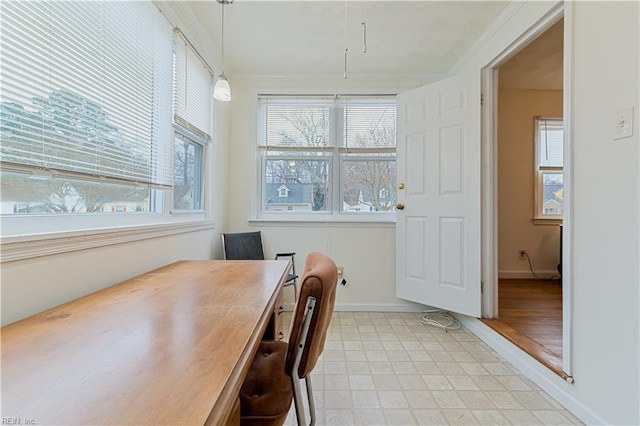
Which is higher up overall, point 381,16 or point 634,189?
point 381,16

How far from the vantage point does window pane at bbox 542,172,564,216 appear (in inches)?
148

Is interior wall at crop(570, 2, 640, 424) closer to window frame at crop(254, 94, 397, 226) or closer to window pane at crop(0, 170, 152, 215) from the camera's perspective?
window frame at crop(254, 94, 397, 226)

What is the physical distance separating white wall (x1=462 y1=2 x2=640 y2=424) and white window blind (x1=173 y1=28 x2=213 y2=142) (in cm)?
226

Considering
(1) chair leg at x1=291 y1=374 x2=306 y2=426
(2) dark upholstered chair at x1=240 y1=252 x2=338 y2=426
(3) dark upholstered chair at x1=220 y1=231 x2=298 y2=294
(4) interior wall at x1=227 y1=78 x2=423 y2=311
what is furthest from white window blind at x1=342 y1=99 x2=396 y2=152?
(1) chair leg at x1=291 y1=374 x2=306 y2=426

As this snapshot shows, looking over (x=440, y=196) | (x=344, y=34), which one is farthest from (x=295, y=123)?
(x=440, y=196)

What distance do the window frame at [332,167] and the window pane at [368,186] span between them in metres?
0.04

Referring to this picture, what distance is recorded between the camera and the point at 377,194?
3.04 metres

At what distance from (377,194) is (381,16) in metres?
1.55

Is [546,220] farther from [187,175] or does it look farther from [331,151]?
[187,175]

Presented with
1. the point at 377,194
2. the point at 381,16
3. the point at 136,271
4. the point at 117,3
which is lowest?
the point at 136,271

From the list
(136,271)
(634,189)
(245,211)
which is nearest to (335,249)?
(245,211)

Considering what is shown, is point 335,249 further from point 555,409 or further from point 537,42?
point 537,42

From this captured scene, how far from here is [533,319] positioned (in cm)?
240

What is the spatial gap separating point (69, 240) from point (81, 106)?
532mm
